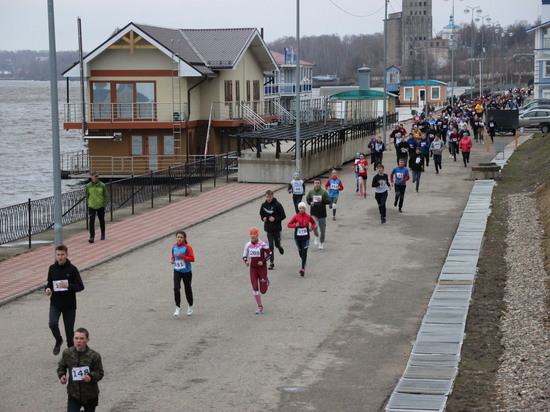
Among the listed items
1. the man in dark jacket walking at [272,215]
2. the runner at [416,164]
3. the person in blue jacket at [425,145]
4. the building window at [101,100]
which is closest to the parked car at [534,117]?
the person in blue jacket at [425,145]

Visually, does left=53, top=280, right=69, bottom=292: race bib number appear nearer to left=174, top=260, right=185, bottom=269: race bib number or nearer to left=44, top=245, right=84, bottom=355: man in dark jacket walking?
left=44, top=245, right=84, bottom=355: man in dark jacket walking

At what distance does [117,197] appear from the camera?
30.8 meters

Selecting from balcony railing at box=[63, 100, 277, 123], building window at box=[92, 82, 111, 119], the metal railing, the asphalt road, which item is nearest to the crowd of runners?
the asphalt road

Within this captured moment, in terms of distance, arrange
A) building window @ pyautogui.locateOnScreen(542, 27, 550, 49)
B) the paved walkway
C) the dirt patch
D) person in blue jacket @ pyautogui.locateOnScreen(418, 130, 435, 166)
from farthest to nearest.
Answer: building window @ pyautogui.locateOnScreen(542, 27, 550, 49) < person in blue jacket @ pyautogui.locateOnScreen(418, 130, 435, 166) < the paved walkway < the dirt patch

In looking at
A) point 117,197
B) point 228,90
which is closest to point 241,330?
point 117,197

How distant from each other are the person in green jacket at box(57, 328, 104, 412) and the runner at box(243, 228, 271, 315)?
6.28m

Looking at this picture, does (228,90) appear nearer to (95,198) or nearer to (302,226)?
(95,198)

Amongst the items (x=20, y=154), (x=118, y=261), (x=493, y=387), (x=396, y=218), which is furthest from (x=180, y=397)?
(x=20, y=154)

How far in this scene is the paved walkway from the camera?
19.4m

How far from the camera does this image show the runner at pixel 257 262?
52.1ft

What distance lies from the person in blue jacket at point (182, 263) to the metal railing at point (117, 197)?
29.6ft

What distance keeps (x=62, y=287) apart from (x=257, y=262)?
380cm

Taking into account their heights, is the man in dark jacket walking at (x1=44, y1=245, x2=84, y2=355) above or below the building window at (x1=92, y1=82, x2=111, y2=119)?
below

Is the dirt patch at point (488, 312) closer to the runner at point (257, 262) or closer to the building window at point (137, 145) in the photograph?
the runner at point (257, 262)
